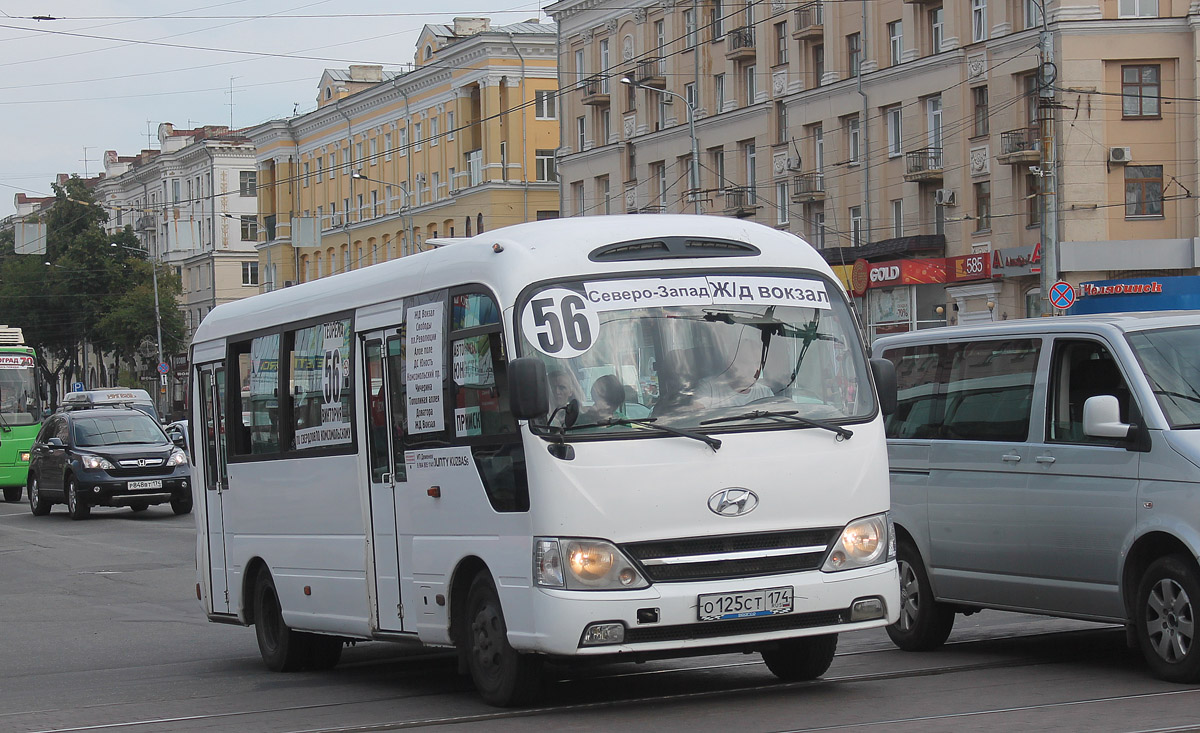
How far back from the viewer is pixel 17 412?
35.8m

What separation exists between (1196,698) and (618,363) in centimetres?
325

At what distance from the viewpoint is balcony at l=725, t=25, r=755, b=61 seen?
→ 5728cm

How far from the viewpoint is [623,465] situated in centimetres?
820

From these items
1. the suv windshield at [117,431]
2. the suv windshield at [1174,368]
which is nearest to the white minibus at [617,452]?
the suv windshield at [1174,368]

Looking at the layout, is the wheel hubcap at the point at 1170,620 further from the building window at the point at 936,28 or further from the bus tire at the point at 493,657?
the building window at the point at 936,28

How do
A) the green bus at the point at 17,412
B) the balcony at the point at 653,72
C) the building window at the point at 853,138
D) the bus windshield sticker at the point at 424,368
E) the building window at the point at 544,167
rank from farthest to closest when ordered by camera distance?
the building window at the point at 544,167, the balcony at the point at 653,72, the building window at the point at 853,138, the green bus at the point at 17,412, the bus windshield sticker at the point at 424,368

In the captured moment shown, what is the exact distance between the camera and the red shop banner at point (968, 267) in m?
47.1

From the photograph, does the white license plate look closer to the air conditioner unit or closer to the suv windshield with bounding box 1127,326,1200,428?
the suv windshield with bounding box 1127,326,1200,428

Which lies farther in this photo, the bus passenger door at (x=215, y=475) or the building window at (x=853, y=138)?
the building window at (x=853, y=138)

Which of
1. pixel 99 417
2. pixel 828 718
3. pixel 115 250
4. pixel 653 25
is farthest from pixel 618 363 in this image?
pixel 115 250

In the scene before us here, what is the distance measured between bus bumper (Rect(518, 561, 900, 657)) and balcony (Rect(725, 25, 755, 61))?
165 ft

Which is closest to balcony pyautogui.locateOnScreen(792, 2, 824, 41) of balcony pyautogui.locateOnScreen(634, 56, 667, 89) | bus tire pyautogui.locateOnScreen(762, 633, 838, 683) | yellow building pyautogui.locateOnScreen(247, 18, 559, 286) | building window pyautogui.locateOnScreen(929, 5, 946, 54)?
building window pyautogui.locateOnScreen(929, 5, 946, 54)

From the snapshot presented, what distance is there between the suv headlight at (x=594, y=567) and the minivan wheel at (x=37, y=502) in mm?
24665

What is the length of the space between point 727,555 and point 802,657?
1422mm
